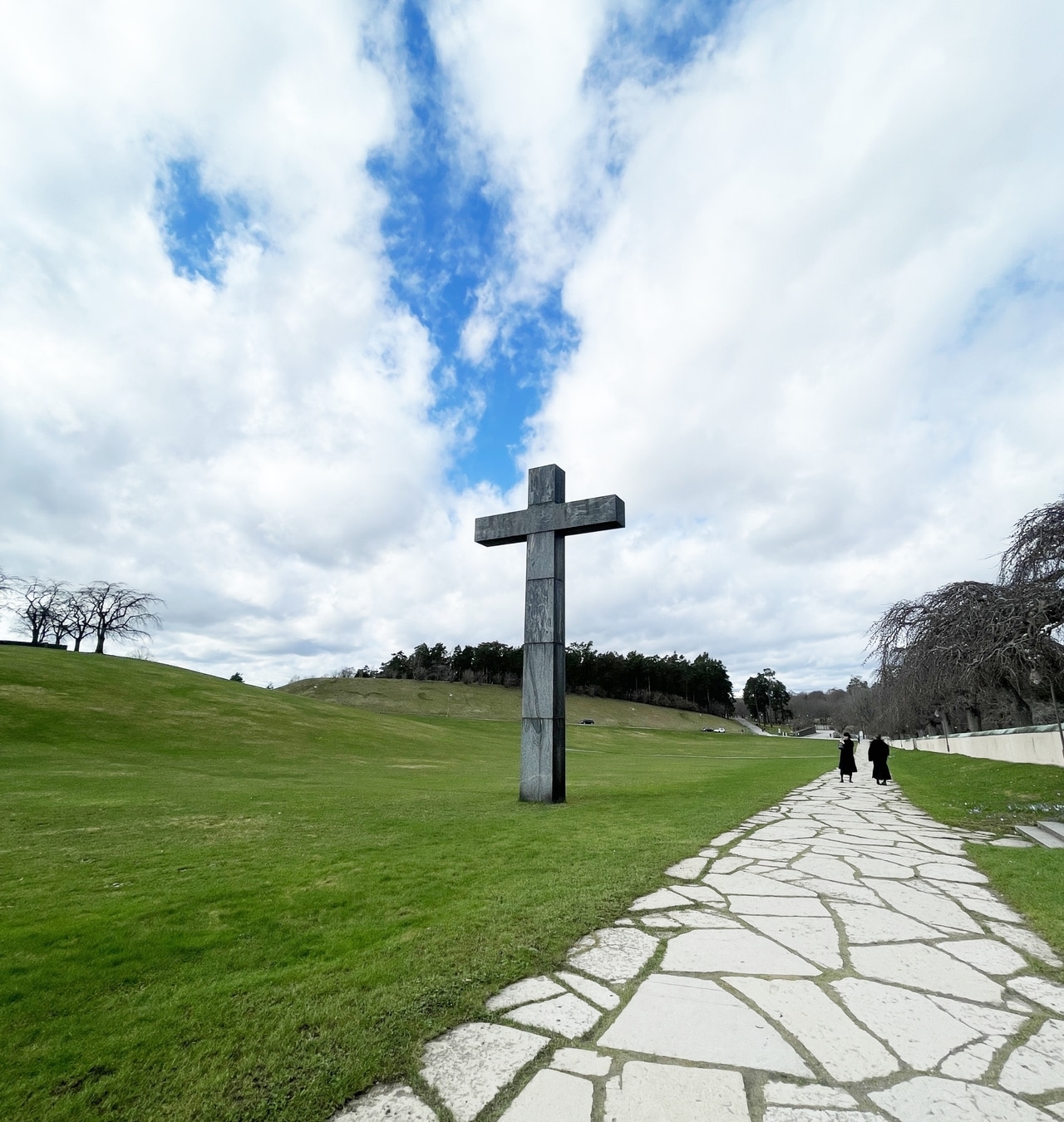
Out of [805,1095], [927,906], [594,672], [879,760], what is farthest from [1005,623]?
[594,672]

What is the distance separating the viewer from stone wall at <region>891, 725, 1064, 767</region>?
19.0 meters

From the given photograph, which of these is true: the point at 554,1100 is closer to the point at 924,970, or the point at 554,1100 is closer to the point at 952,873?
the point at 924,970

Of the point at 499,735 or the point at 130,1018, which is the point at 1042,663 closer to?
the point at 130,1018

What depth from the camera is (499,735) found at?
46938 millimetres

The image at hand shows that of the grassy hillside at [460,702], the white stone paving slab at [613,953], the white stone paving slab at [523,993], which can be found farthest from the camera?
the grassy hillside at [460,702]

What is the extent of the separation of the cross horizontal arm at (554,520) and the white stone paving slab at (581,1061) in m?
9.16

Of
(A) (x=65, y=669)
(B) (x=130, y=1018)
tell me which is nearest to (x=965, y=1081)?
(B) (x=130, y=1018)

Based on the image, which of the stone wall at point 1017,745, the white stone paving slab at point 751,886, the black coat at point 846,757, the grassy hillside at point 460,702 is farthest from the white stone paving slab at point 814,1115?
the grassy hillside at point 460,702

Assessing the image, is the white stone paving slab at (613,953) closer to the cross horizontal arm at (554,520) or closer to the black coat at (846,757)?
the cross horizontal arm at (554,520)

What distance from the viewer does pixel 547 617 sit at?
1134 cm

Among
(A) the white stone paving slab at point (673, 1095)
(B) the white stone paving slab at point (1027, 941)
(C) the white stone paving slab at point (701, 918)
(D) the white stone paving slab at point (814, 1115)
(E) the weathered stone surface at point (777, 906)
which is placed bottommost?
(E) the weathered stone surface at point (777, 906)

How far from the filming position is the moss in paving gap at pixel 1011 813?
14.7 ft

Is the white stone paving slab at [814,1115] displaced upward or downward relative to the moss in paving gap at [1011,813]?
upward

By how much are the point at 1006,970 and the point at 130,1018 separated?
15.5ft
